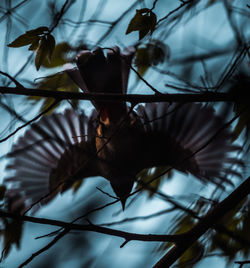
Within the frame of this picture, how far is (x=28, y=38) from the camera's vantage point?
4.13 ft

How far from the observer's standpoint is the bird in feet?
6.92

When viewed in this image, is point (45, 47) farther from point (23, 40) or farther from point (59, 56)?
point (59, 56)

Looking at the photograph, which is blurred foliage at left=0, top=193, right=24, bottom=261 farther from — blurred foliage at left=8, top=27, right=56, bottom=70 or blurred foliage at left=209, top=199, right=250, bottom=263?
blurred foliage at left=209, top=199, right=250, bottom=263

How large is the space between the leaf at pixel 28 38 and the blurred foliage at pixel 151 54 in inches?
20.2

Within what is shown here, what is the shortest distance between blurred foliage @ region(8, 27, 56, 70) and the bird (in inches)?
20.8

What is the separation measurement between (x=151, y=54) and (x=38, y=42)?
0.55 metres

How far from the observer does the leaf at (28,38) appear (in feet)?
4.05

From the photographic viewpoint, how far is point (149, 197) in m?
1.80

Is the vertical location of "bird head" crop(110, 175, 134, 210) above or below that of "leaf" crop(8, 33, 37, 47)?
below

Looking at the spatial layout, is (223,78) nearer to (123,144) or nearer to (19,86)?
(19,86)

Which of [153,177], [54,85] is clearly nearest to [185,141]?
[153,177]

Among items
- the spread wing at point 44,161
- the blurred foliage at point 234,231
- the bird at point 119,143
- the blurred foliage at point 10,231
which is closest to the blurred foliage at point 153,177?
the bird at point 119,143

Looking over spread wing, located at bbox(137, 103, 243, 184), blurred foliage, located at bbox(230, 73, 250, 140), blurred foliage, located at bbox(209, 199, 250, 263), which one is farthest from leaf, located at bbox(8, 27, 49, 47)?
spread wing, located at bbox(137, 103, 243, 184)

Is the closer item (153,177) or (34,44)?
(34,44)
